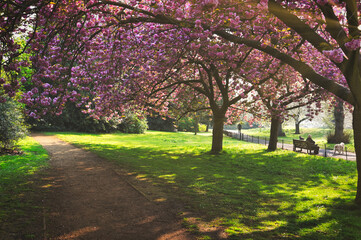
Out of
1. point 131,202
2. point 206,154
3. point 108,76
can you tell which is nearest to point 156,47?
point 108,76

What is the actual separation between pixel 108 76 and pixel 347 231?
10533 millimetres

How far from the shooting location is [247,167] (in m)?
13.9

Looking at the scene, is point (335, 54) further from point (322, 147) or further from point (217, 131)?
point (322, 147)

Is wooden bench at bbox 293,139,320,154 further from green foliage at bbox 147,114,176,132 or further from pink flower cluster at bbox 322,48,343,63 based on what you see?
green foliage at bbox 147,114,176,132

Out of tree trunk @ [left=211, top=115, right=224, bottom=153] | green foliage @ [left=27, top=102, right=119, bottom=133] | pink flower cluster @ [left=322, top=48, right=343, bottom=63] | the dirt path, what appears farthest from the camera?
green foliage @ [left=27, top=102, right=119, bottom=133]

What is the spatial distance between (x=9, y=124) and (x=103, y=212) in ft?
37.1

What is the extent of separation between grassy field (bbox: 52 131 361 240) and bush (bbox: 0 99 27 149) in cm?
618

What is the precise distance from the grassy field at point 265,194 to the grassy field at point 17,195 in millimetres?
3458

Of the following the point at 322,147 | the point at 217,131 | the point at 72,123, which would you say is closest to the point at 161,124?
the point at 72,123

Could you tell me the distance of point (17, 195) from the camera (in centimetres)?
762

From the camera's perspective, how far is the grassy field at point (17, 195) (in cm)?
542

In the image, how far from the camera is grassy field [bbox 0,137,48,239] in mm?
5422

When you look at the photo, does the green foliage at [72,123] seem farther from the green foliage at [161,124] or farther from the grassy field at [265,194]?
the grassy field at [265,194]

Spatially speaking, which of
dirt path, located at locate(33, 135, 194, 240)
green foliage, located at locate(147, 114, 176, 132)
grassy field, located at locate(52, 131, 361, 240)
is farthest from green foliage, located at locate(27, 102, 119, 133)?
dirt path, located at locate(33, 135, 194, 240)
